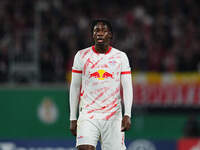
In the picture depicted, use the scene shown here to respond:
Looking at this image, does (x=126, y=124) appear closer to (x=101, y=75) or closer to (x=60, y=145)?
(x=101, y=75)

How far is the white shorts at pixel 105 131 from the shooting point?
6.59 metres

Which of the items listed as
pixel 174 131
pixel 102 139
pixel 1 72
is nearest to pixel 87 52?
pixel 102 139

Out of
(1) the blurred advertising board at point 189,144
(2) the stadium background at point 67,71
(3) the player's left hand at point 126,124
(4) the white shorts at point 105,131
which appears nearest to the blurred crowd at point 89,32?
(2) the stadium background at point 67,71

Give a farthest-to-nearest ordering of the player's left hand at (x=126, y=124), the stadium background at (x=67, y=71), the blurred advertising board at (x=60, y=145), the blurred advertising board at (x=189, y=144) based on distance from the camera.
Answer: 1. the stadium background at (x=67, y=71)
2. the blurred advertising board at (x=189, y=144)
3. the blurred advertising board at (x=60, y=145)
4. the player's left hand at (x=126, y=124)

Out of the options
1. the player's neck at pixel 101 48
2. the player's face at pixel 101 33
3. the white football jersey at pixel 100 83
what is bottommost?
the white football jersey at pixel 100 83

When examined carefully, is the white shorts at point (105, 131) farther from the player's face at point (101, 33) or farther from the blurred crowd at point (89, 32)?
the blurred crowd at point (89, 32)

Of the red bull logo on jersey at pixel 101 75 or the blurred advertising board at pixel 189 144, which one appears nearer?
the red bull logo on jersey at pixel 101 75

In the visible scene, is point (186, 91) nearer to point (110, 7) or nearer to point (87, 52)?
point (110, 7)

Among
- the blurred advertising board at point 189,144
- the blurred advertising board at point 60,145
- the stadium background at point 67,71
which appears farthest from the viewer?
the stadium background at point 67,71

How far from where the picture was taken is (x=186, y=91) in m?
15.6

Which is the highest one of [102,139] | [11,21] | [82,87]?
[11,21]

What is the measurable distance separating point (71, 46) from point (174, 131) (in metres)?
3.61

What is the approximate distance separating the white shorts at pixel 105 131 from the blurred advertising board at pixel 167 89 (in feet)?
28.3

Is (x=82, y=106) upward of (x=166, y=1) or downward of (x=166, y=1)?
downward
